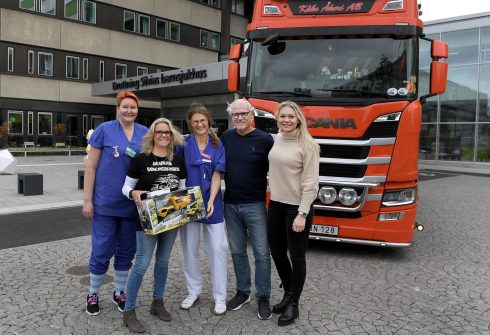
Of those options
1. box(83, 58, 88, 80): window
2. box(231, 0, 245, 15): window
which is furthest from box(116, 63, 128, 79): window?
box(231, 0, 245, 15): window

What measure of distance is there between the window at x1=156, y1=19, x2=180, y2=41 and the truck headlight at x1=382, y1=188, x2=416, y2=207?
95.7 ft

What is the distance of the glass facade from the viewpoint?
903 inches

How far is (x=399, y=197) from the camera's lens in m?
5.47

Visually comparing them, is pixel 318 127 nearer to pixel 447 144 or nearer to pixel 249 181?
pixel 249 181

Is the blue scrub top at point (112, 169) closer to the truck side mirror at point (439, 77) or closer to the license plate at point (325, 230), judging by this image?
the license plate at point (325, 230)

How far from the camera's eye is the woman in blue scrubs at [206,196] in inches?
148

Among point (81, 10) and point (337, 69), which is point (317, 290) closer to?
point (337, 69)

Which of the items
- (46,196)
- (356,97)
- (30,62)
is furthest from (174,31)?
(356,97)

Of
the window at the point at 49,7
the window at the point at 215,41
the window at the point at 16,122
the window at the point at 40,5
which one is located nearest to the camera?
the window at the point at 40,5

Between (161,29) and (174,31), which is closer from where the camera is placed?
(161,29)

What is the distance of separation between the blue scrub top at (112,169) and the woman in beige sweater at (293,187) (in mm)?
1199

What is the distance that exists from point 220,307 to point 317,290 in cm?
117

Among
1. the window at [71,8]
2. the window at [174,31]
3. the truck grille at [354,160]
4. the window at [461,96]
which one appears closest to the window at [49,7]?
the window at [71,8]

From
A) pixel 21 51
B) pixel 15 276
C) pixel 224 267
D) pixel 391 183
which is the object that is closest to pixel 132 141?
pixel 224 267
